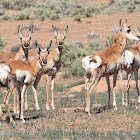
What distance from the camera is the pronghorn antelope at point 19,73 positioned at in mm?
8602

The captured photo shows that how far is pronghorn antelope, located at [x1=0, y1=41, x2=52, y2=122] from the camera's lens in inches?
339

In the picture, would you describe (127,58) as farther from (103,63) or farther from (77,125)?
(77,125)

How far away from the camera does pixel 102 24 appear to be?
3231cm

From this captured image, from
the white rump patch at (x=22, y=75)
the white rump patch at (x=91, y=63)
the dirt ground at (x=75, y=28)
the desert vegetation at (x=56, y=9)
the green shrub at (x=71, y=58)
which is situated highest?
the white rump patch at (x=91, y=63)

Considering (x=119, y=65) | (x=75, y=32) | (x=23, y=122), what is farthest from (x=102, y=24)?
(x=23, y=122)

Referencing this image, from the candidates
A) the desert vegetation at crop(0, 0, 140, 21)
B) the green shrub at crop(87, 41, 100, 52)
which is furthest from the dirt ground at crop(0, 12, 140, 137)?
the green shrub at crop(87, 41, 100, 52)

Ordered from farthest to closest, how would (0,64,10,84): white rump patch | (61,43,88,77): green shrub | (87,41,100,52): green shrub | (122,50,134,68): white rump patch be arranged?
1. (87,41,100,52): green shrub
2. (61,43,88,77): green shrub
3. (122,50,134,68): white rump patch
4. (0,64,10,84): white rump patch

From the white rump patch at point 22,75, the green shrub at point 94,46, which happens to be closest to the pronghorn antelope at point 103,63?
the white rump patch at point 22,75

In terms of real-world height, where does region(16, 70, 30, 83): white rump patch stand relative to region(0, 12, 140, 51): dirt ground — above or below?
above

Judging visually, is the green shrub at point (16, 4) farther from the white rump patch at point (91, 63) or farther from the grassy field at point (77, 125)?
the white rump patch at point (91, 63)

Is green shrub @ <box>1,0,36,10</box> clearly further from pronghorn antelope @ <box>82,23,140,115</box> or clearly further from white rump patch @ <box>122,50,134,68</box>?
pronghorn antelope @ <box>82,23,140,115</box>

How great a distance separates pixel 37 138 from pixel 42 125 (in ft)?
4.29

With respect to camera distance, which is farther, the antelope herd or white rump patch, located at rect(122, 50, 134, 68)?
white rump patch, located at rect(122, 50, 134, 68)

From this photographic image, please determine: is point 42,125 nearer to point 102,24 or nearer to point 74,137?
point 74,137
